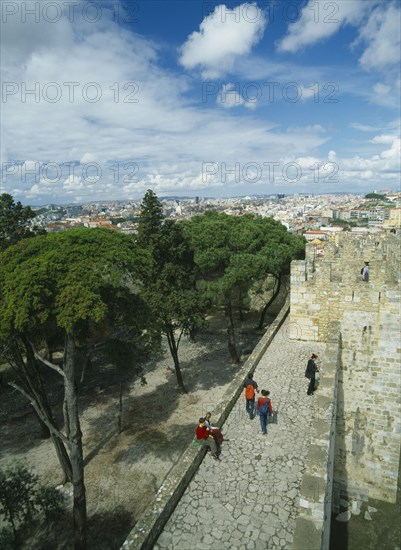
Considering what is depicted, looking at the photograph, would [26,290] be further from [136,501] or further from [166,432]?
[166,432]

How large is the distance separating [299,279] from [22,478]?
8.45m

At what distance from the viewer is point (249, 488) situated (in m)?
5.79

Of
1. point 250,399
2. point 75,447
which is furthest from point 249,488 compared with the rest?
point 75,447

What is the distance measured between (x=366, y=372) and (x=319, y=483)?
4572 millimetres

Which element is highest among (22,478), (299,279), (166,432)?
(299,279)

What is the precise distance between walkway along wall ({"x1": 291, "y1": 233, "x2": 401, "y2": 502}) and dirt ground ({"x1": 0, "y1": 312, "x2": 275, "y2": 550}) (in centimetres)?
522

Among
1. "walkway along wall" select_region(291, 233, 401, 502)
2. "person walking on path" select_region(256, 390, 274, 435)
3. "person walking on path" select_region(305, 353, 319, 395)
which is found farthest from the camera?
"walkway along wall" select_region(291, 233, 401, 502)

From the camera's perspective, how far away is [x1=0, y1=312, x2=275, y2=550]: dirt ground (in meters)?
8.95

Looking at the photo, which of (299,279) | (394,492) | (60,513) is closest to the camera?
(60,513)

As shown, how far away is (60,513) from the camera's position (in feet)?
28.1

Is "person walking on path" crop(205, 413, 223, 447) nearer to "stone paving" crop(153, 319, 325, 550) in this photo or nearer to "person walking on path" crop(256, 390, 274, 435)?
"stone paving" crop(153, 319, 325, 550)

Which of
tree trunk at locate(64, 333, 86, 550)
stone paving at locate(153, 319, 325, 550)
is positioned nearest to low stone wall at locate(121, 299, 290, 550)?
stone paving at locate(153, 319, 325, 550)

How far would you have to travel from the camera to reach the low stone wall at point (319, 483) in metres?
4.73

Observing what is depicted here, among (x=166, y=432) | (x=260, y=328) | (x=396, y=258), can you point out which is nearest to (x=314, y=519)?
(x=166, y=432)
